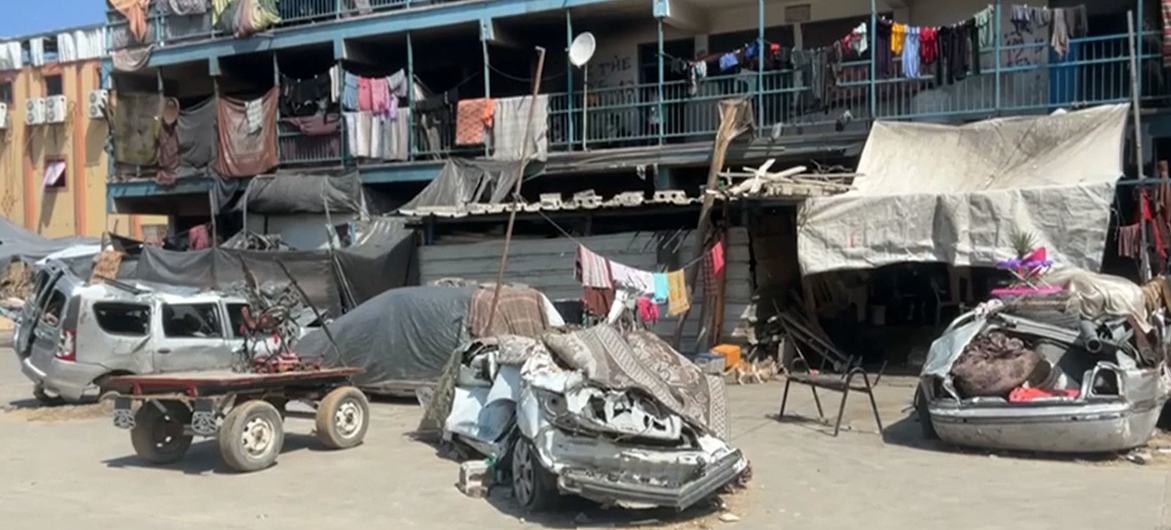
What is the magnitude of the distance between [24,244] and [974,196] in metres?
29.7

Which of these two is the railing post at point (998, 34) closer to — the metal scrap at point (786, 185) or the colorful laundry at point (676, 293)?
the metal scrap at point (786, 185)

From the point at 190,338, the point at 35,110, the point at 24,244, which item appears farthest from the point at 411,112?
the point at 35,110

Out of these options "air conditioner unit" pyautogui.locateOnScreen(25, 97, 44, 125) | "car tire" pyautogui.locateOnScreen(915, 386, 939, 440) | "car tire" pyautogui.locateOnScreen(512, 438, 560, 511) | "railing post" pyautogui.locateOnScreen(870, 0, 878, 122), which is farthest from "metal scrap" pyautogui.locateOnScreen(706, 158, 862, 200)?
"air conditioner unit" pyautogui.locateOnScreen(25, 97, 44, 125)

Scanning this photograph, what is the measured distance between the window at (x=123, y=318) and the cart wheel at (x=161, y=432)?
4028 mm

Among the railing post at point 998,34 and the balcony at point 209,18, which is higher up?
the balcony at point 209,18

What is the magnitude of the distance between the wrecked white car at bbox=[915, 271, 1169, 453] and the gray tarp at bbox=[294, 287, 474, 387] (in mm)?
6089

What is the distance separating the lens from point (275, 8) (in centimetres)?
2391

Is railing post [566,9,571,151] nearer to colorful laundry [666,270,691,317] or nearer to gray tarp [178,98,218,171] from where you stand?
colorful laundry [666,270,691,317]

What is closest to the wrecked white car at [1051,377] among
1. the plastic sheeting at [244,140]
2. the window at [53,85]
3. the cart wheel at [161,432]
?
the cart wheel at [161,432]

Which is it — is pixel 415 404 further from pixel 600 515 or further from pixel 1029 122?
pixel 1029 122

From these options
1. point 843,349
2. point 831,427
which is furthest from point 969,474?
point 843,349

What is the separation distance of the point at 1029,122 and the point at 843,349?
15.5ft

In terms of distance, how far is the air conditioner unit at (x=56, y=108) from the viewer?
3928 centimetres

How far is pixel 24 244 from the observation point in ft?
115
